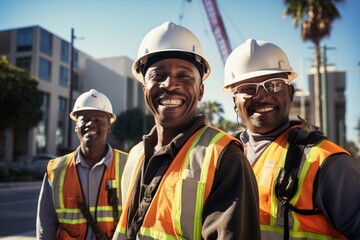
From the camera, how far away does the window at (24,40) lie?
134 ft

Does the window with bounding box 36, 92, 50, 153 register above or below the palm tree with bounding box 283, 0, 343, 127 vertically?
below

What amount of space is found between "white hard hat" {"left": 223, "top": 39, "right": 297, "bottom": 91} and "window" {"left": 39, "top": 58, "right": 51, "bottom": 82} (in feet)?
135

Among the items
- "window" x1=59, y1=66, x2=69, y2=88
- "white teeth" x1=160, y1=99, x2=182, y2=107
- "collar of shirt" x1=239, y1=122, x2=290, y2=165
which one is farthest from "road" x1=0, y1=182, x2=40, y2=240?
"window" x1=59, y1=66, x2=69, y2=88

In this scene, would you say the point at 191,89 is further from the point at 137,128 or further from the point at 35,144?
the point at 137,128

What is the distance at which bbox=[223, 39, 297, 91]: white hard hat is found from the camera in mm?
2717

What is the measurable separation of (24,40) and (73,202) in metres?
42.1

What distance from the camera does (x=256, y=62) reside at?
2760 mm

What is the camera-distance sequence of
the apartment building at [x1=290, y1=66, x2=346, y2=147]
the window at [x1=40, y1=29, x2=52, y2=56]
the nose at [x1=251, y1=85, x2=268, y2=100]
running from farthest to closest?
the window at [x1=40, y1=29, x2=52, y2=56] < the apartment building at [x1=290, y1=66, x2=346, y2=147] < the nose at [x1=251, y1=85, x2=268, y2=100]

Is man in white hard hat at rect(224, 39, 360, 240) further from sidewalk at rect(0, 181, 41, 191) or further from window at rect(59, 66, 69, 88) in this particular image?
window at rect(59, 66, 69, 88)

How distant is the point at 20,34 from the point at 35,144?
40.6 feet

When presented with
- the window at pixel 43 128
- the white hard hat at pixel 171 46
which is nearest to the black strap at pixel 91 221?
the white hard hat at pixel 171 46

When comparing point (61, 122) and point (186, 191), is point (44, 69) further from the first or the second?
point (186, 191)

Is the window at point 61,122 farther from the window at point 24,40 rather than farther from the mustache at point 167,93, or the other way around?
the mustache at point 167,93

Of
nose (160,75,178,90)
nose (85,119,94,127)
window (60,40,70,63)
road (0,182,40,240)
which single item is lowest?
road (0,182,40,240)
